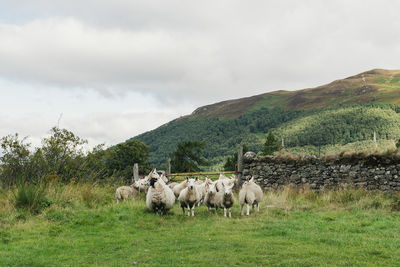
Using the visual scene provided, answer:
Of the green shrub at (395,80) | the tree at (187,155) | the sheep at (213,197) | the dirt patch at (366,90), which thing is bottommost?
the sheep at (213,197)

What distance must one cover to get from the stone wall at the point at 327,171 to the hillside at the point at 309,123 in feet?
127

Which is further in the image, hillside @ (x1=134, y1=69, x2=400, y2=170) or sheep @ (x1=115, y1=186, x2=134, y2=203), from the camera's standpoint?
hillside @ (x1=134, y1=69, x2=400, y2=170)

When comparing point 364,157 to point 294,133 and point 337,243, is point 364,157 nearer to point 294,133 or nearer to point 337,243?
point 337,243

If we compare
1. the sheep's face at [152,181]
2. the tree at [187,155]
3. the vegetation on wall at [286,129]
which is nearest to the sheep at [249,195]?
the sheep's face at [152,181]

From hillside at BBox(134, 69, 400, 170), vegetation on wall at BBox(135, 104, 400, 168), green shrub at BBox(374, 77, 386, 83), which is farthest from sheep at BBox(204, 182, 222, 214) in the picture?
green shrub at BBox(374, 77, 386, 83)

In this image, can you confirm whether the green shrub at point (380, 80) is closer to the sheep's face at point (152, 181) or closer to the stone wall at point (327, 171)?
the stone wall at point (327, 171)

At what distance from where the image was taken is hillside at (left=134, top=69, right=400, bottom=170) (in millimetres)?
84750

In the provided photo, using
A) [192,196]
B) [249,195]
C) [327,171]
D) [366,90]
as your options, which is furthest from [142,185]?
[366,90]

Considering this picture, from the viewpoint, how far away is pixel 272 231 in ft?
34.2

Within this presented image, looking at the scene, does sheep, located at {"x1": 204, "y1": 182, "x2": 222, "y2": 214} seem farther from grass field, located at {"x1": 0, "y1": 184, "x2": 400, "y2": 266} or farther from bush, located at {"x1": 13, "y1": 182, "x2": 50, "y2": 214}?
bush, located at {"x1": 13, "y1": 182, "x2": 50, "y2": 214}

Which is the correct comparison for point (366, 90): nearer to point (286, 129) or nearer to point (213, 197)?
point (286, 129)

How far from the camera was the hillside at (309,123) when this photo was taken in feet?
278

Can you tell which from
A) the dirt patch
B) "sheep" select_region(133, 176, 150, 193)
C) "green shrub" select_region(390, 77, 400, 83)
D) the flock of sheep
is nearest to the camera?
the flock of sheep

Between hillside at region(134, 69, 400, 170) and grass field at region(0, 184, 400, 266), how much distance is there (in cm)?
4849
